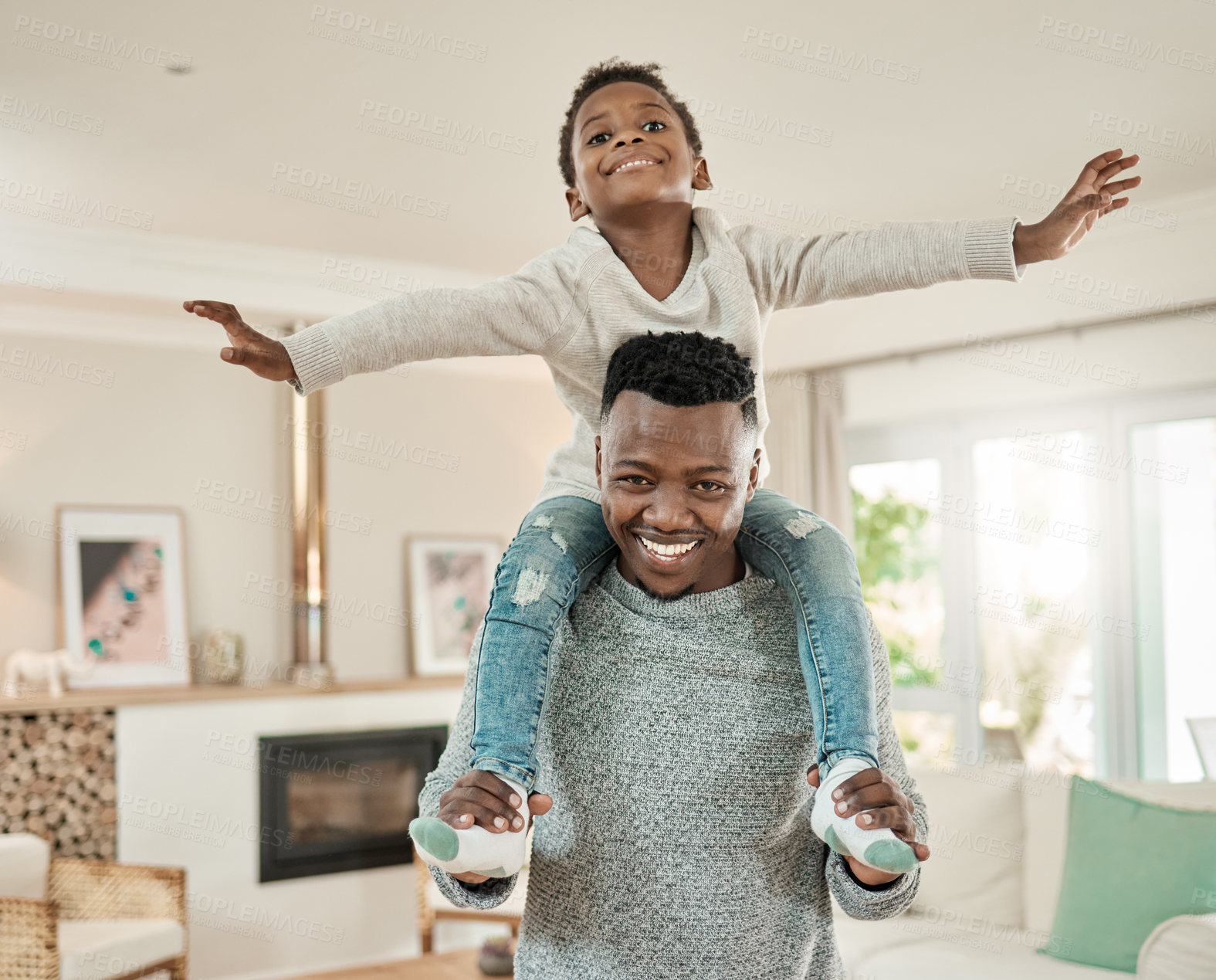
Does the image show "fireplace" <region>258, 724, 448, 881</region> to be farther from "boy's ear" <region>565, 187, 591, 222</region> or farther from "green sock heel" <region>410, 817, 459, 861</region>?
"green sock heel" <region>410, 817, 459, 861</region>

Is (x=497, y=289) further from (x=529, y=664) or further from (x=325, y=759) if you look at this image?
(x=325, y=759)

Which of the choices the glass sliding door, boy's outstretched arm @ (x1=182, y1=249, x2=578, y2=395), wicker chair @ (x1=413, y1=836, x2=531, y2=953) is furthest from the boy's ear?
the glass sliding door

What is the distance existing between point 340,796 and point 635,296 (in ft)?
14.3

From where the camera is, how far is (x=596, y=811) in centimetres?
108

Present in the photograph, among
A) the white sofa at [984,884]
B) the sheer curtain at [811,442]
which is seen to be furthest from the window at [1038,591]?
the white sofa at [984,884]

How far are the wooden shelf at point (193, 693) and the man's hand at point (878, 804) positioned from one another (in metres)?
4.18

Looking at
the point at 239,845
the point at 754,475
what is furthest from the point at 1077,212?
the point at 239,845

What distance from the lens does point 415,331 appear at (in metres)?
1.06

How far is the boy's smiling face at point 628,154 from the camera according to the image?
4.06ft

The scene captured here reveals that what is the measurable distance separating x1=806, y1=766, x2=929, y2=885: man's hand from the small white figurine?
167 inches

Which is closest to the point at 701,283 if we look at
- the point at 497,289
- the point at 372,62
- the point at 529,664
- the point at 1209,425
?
the point at 497,289

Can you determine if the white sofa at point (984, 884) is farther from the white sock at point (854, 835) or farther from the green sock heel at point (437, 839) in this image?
the green sock heel at point (437, 839)

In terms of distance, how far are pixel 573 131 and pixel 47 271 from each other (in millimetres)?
3848

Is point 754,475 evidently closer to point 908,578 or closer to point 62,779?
point 62,779
